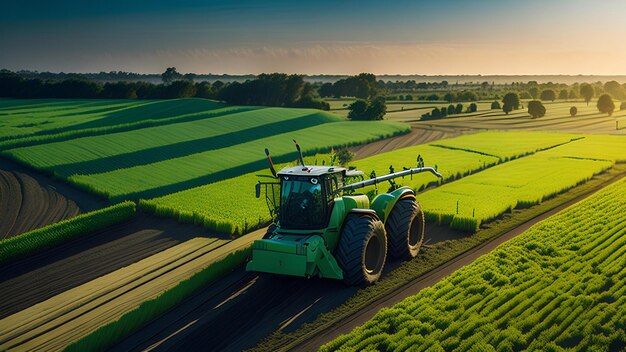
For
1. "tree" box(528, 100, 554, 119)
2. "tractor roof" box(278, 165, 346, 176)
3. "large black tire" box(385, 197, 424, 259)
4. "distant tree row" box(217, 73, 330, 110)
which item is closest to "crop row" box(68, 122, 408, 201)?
"tractor roof" box(278, 165, 346, 176)

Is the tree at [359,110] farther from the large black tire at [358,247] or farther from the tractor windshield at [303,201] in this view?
the tractor windshield at [303,201]

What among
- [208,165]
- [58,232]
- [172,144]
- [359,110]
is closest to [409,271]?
[58,232]

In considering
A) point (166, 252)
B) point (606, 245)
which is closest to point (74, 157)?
point (166, 252)

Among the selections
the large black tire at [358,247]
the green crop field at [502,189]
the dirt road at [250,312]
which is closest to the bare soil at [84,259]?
the dirt road at [250,312]

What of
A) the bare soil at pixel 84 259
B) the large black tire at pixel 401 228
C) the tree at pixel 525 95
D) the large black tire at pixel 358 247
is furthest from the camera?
the tree at pixel 525 95

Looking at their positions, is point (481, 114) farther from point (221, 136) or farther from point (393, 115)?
point (221, 136)

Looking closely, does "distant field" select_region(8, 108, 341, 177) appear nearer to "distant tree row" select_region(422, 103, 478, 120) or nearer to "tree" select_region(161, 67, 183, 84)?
"distant tree row" select_region(422, 103, 478, 120)

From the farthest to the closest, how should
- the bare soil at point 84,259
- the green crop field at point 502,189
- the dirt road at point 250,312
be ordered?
the green crop field at point 502,189, the bare soil at point 84,259, the dirt road at point 250,312

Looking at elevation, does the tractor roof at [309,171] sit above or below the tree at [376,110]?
above
